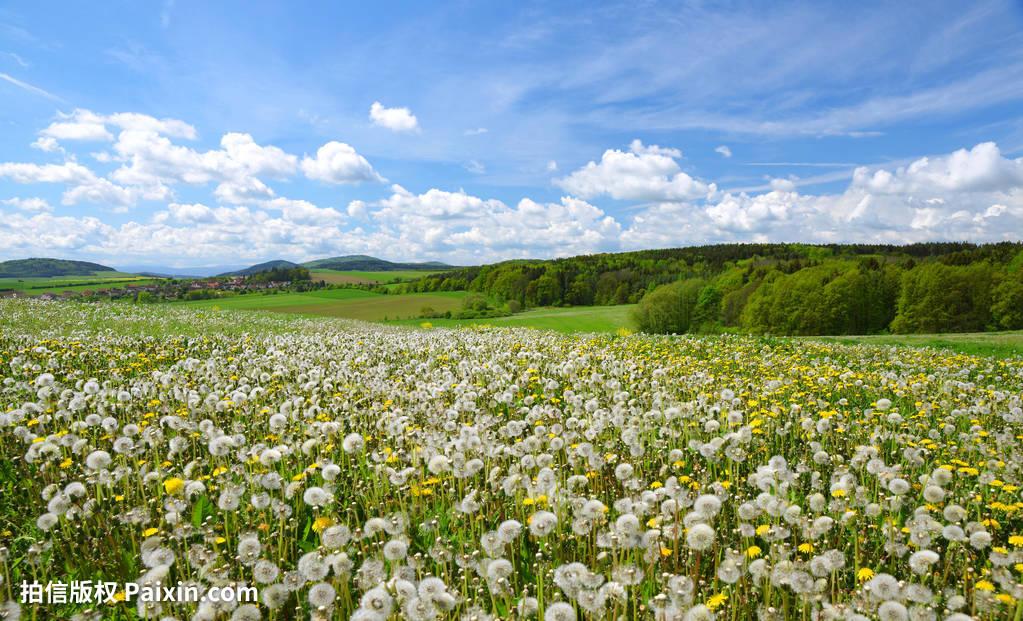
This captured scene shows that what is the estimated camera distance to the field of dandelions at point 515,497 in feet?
9.19

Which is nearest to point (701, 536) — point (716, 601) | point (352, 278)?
point (716, 601)

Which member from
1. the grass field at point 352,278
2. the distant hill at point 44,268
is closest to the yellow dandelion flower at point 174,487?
the grass field at point 352,278

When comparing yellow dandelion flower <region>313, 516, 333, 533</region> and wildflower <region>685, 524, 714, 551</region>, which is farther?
yellow dandelion flower <region>313, 516, 333, 533</region>

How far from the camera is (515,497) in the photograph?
4.25m

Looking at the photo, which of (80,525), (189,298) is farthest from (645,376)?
(189,298)

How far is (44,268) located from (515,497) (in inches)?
6787

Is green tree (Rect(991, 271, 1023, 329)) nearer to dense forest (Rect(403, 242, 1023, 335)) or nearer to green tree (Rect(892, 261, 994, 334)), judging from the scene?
dense forest (Rect(403, 242, 1023, 335))

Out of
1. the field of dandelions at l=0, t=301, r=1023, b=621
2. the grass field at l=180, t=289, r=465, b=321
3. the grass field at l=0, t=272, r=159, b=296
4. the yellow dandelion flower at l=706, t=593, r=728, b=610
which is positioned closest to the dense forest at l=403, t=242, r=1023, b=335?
the grass field at l=180, t=289, r=465, b=321

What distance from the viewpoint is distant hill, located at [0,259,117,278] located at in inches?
4808

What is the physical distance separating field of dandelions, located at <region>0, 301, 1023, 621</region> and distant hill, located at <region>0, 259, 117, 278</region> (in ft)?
495

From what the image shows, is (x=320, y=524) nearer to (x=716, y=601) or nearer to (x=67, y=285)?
(x=716, y=601)

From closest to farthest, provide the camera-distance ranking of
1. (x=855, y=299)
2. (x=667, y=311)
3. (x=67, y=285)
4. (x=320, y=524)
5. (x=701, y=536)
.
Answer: (x=701, y=536) < (x=320, y=524) < (x=667, y=311) < (x=855, y=299) < (x=67, y=285)

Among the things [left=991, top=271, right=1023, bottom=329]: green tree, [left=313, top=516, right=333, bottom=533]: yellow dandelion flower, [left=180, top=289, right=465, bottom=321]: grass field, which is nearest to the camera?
[left=313, top=516, right=333, bottom=533]: yellow dandelion flower

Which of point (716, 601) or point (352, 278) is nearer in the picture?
point (716, 601)
